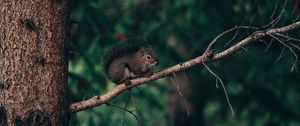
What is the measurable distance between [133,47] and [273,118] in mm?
4719

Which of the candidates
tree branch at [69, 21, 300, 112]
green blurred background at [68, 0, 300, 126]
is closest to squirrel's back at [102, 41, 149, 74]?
green blurred background at [68, 0, 300, 126]

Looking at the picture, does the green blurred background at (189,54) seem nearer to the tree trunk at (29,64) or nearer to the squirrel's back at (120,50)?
the squirrel's back at (120,50)

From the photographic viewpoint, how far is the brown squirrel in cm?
635

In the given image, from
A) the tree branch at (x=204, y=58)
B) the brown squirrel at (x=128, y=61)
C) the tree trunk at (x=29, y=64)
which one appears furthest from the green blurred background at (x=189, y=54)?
the tree trunk at (x=29, y=64)

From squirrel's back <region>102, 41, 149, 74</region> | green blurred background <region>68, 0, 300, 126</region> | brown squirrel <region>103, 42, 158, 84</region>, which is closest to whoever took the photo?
brown squirrel <region>103, 42, 158, 84</region>

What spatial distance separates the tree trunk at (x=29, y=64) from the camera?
15.0 feet

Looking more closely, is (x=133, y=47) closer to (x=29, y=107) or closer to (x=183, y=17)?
(x=29, y=107)

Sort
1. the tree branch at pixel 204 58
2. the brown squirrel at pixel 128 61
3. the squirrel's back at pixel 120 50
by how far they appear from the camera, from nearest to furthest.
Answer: the tree branch at pixel 204 58, the brown squirrel at pixel 128 61, the squirrel's back at pixel 120 50

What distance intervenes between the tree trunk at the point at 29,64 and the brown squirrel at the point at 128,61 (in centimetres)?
166

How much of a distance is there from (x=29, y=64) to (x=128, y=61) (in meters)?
2.17

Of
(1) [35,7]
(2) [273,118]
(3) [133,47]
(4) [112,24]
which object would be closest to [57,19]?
(1) [35,7]

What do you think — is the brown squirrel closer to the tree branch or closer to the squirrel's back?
the squirrel's back

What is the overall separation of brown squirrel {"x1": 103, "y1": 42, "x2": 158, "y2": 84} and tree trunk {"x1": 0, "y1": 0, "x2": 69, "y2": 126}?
1.66m

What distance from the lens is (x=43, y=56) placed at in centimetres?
464
